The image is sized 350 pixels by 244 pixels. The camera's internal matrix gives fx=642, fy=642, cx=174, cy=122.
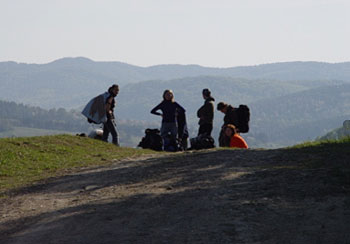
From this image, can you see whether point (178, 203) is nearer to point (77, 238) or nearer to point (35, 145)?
point (77, 238)

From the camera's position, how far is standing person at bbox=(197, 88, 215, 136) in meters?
20.4

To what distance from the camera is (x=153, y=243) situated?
22.6 ft

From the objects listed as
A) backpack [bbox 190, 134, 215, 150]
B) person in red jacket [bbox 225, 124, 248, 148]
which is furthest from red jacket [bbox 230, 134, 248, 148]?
backpack [bbox 190, 134, 215, 150]

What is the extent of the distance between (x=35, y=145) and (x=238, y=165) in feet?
27.0

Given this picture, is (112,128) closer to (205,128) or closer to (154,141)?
(154,141)

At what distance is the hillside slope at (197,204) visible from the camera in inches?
285

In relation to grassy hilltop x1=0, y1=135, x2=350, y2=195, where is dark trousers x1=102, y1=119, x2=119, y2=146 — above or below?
above

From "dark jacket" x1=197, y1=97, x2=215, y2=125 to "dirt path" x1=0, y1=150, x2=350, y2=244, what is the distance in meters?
7.83

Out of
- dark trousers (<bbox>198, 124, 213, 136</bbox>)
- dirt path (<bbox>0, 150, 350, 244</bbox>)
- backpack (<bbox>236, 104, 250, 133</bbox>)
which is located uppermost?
backpack (<bbox>236, 104, 250, 133</bbox>)

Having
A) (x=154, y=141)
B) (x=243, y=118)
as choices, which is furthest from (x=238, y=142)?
(x=154, y=141)

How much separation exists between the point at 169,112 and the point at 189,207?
38.7 feet

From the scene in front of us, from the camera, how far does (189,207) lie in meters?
8.54

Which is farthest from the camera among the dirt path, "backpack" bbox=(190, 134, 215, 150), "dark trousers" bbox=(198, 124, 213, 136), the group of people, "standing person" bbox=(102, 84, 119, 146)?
"standing person" bbox=(102, 84, 119, 146)

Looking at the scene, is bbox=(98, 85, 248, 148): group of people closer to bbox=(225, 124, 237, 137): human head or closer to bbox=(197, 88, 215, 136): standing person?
bbox=(197, 88, 215, 136): standing person
